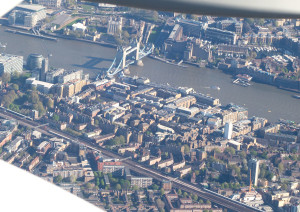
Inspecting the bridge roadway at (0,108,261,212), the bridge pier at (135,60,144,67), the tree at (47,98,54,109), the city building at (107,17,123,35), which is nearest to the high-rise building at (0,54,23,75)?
the tree at (47,98,54,109)

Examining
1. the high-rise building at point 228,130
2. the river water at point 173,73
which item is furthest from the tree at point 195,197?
the river water at point 173,73

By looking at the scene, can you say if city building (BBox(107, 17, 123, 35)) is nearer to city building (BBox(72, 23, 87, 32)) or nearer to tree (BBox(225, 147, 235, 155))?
city building (BBox(72, 23, 87, 32))

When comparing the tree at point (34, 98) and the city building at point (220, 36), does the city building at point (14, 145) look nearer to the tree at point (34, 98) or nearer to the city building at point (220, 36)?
the tree at point (34, 98)

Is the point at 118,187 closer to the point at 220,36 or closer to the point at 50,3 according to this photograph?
the point at 220,36

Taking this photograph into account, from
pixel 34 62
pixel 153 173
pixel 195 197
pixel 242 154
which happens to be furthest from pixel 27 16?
pixel 195 197

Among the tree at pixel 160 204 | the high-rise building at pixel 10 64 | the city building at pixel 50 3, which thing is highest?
the city building at pixel 50 3

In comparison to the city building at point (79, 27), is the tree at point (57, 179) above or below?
below
